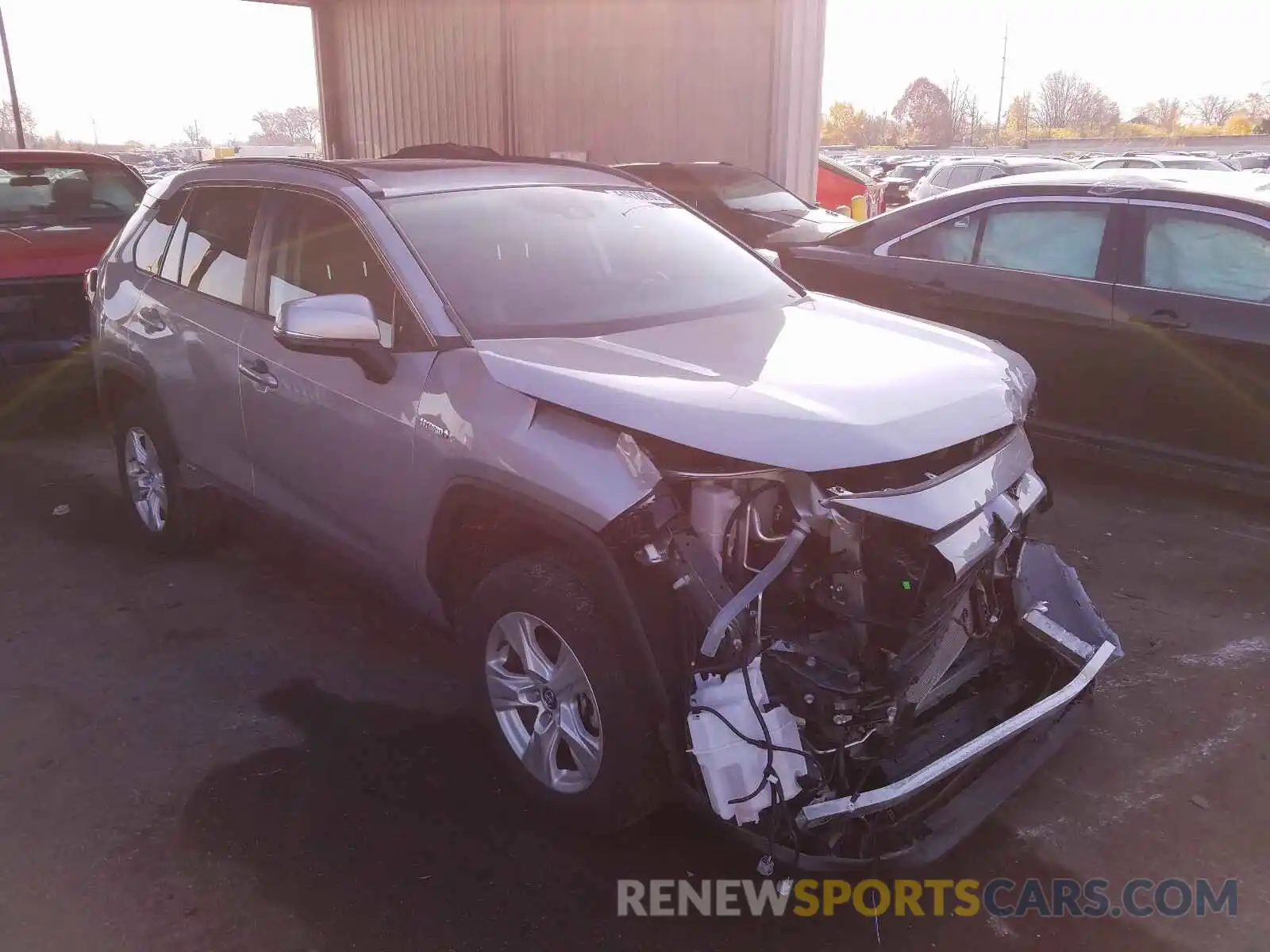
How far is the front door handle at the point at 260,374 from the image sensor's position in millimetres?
3799

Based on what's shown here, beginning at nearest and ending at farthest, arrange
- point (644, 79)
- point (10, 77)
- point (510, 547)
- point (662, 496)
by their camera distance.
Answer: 1. point (662, 496)
2. point (510, 547)
3. point (644, 79)
4. point (10, 77)

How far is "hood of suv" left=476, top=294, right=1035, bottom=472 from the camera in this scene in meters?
2.51

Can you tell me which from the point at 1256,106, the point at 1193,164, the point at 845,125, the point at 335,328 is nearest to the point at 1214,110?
the point at 1256,106

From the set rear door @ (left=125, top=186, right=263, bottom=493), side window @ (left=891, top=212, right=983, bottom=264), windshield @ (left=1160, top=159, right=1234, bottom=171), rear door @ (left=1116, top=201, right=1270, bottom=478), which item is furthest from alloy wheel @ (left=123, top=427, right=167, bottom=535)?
windshield @ (left=1160, top=159, right=1234, bottom=171)

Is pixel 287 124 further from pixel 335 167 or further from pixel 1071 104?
pixel 335 167

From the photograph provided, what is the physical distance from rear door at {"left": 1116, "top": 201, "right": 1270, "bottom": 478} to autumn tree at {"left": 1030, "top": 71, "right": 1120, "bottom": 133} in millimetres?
102783

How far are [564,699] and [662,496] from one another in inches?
28.6

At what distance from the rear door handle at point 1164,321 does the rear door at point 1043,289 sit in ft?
0.42

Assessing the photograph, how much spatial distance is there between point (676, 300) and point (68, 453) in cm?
516

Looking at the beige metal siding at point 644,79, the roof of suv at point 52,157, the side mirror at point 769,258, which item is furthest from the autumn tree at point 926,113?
the side mirror at point 769,258

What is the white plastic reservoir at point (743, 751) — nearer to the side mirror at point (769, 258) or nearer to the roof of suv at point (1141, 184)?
the side mirror at point (769, 258)

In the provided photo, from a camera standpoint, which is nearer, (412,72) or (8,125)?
(412,72)

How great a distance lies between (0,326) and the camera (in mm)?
7020

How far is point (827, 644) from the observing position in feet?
8.36
